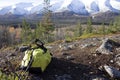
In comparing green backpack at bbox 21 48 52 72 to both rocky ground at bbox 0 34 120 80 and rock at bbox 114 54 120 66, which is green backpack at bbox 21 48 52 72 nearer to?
rocky ground at bbox 0 34 120 80

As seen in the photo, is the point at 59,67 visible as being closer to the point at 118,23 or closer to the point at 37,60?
the point at 37,60

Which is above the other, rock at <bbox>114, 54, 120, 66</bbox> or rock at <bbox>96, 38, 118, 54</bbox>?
rock at <bbox>96, 38, 118, 54</bbox>

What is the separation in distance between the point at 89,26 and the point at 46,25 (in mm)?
42310

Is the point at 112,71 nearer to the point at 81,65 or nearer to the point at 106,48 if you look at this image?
the point at 81,65

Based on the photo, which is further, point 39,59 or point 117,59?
point 117,59

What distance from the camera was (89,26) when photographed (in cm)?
12925

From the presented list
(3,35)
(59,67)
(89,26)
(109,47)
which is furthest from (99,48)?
(3,35)

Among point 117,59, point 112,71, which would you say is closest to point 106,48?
point 117,59

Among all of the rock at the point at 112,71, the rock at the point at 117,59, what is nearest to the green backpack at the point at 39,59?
the rock at the point at 112,71

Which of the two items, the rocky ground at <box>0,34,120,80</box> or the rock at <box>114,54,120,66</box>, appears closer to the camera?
the rocky ground at <box>0,34,120,80</box>

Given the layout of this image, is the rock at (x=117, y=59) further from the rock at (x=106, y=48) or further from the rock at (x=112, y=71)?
the rock at (x=112, y=71)

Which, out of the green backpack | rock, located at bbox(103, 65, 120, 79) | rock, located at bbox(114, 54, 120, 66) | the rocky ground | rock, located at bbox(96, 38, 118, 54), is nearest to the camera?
the green backpack

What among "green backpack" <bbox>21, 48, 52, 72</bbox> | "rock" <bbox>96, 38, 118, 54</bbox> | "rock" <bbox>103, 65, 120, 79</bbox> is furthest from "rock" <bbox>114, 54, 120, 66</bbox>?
"green backpack" <bbox>21, 48, 52, 72</bbox>

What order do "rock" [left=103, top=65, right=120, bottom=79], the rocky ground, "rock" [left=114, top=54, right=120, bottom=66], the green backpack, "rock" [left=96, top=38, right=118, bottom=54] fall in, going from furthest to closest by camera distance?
1. "rock" [left=96, top=38, right=118, bottom=54]
2. "rock" [left=114, top=54, right=120, bottom=66]
3. the rocky ground
4. "rock" [left=103, top=65, right=120, bottom=79]
5. the green backpack
